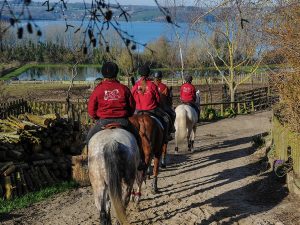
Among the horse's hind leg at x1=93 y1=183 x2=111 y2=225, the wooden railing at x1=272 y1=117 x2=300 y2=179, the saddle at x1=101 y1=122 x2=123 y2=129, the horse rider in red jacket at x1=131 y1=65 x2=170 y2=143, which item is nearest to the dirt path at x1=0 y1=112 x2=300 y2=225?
the wooden railing at x1=272 y1=117 x2=300 y2=179

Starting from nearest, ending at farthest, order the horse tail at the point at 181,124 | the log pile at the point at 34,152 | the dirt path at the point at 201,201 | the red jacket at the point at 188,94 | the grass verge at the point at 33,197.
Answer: the dirt path at the point at 201,201 → the grass verge at the point at 33,197 → the log pile at the point at 34,152 → the horse tail at the point at 181,124 → the red jacket at the point at 188,94

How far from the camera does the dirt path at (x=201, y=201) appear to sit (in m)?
7.78

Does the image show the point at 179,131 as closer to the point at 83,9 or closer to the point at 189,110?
the point at 189,110

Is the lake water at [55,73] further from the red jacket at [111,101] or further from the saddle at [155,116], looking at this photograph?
the red jacket at [111,101]

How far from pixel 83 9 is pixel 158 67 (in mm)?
81126

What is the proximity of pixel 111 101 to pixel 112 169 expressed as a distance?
1.31m

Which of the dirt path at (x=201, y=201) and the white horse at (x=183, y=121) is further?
the white horse at (x=183, y=121)

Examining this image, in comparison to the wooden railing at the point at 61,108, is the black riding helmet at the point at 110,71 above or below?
above

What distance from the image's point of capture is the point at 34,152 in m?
10.8

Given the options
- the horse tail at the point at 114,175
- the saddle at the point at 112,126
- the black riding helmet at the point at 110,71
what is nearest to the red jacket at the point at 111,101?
the black riding helmet at the point at 110,71

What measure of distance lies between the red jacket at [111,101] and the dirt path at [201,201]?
1.98 meters

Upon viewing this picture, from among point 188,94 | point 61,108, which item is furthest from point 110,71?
point 61,108

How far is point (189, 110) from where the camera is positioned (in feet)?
40.7

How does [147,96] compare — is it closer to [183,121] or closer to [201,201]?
[201,201]
